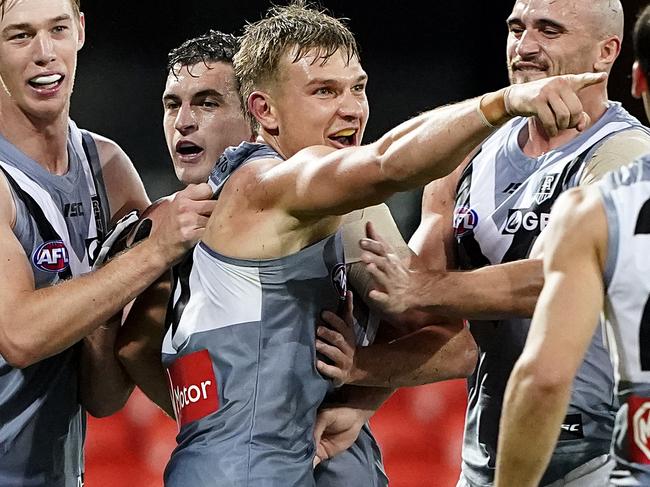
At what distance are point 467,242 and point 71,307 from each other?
142 centimetres

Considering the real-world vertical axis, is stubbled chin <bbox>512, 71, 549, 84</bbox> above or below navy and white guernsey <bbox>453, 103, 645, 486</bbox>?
above

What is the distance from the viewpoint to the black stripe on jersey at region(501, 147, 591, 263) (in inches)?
156

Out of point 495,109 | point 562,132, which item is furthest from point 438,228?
point 495,109

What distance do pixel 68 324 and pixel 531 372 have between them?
5.16 feet

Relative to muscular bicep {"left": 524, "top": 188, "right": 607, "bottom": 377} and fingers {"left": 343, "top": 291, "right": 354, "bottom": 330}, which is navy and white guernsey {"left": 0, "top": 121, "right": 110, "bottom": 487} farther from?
muscular bicep {"left": 524, "top": 188, "right": 607, "bottom": 377}

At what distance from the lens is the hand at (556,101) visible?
2697 mm

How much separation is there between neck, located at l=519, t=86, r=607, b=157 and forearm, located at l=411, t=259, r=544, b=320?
62 centimetres

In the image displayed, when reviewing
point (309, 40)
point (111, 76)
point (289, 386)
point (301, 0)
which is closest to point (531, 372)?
point (289, 386)

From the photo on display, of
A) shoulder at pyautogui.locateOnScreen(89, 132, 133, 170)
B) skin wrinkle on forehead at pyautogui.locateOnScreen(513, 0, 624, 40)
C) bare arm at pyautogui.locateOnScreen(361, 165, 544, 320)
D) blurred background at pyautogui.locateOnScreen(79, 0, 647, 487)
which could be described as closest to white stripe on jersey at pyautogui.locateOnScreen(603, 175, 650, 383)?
bare arm at pyautogui.locateOnScreen(361, 165, 544, 320)

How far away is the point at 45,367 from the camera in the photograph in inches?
156

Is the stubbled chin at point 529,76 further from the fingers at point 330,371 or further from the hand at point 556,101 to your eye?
the hand at point 556,101

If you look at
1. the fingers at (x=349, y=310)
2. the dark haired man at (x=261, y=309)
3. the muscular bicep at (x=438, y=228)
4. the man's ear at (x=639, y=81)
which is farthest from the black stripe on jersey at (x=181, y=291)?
the man's ear at (x=639, y=81)

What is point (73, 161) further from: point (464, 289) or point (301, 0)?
point (464, 289)

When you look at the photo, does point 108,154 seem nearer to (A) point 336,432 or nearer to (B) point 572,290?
(A) point 336,432
